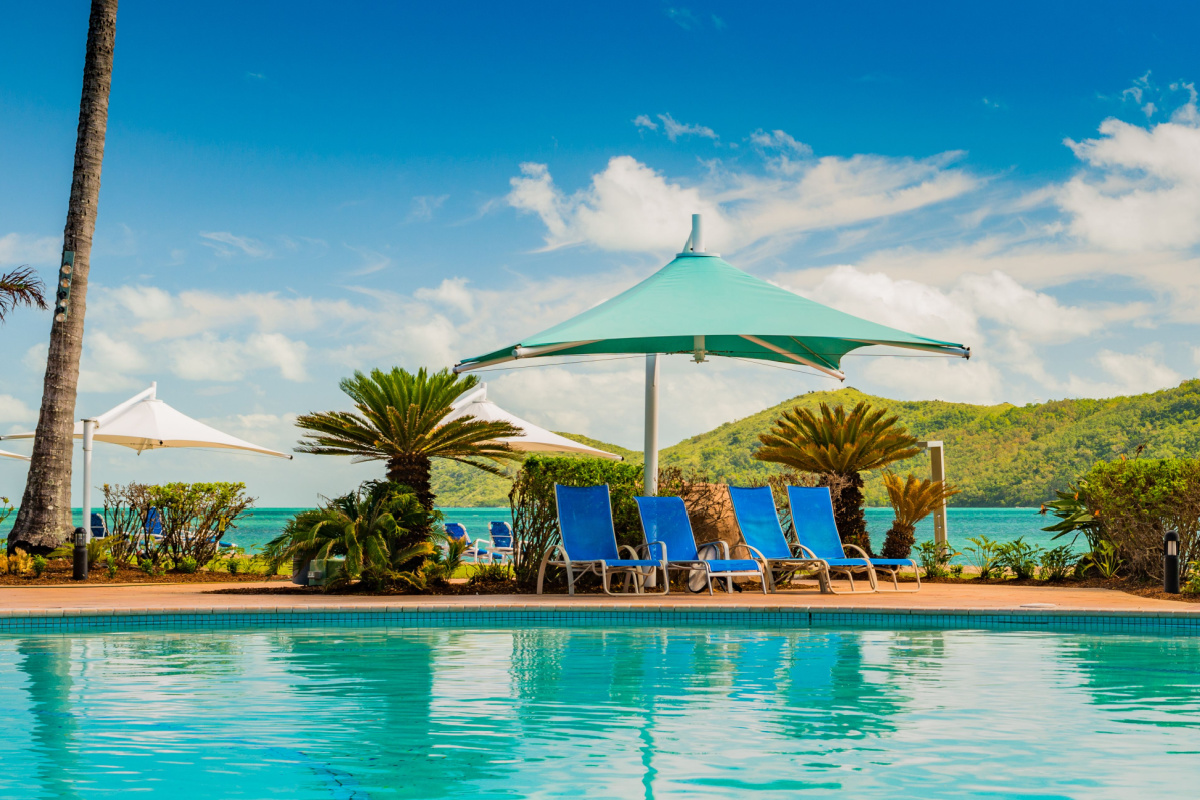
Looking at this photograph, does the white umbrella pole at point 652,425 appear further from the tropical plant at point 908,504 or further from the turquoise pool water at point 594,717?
the tropical plant at point 908,504

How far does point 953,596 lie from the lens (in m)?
Result: 10.6

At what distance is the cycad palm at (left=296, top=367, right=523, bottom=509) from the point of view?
10578mm

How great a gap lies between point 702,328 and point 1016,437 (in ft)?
190

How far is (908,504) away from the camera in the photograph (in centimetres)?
1374

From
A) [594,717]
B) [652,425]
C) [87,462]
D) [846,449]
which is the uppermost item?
[652,425]

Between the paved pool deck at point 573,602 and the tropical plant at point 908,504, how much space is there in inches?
83.9

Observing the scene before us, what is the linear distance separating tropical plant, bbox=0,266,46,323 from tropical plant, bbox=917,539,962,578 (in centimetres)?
1089

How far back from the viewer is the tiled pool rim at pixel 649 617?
28.3ft

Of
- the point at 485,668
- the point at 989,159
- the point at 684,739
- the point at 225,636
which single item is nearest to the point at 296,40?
the point at 989,159

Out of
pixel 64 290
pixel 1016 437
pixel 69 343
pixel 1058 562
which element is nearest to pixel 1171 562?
pixel 1058 562

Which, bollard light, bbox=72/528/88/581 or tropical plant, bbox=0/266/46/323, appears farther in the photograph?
tropical plant, bbox=0/266/46/323

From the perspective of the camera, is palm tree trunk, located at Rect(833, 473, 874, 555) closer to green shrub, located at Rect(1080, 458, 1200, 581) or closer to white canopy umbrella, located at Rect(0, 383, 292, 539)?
green shrub, located at Rect(1080, 458, 1200, 581)

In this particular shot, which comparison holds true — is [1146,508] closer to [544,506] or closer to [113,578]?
[544,506]

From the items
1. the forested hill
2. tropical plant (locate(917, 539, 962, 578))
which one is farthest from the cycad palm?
the forested hill
